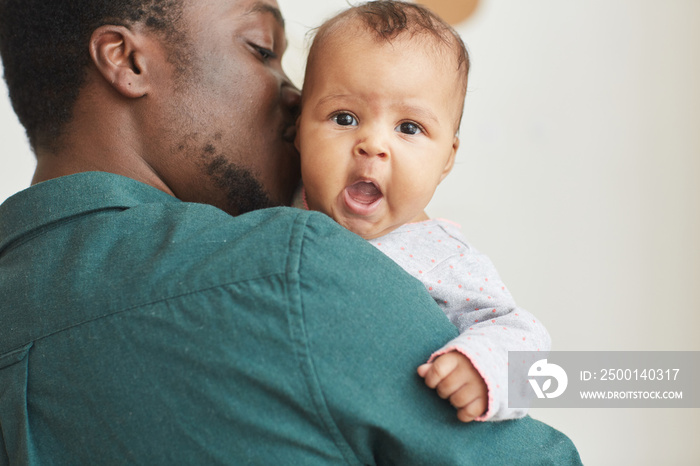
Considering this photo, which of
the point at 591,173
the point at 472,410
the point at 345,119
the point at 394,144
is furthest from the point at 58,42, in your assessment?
the point at 591,173

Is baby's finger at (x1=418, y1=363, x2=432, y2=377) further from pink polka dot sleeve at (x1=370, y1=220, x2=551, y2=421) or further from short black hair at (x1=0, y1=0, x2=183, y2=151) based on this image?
short black hair at (x1=0, y1=0, x2=183, y2=151)

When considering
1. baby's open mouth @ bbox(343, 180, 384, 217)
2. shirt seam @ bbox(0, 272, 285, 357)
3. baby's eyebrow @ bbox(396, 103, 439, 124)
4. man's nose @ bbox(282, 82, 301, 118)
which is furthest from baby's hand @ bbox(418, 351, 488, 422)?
man's nose @ bbox(282, 82, 301, 118)

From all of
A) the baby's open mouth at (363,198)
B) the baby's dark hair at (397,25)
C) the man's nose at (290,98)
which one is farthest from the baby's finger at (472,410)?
the man's nose at (290,98)

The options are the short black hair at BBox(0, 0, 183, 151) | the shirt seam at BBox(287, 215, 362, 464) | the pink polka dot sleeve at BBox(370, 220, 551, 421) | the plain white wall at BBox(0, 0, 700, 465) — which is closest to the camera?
the shirt seam at BBox(287, 215, 362, 464)

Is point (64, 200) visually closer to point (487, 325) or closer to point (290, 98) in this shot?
point (290, 98)

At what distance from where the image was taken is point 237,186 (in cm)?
141

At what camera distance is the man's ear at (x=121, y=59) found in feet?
4.17

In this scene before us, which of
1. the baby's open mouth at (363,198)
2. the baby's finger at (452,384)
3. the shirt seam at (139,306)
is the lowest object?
the baby's finger at (452,384)

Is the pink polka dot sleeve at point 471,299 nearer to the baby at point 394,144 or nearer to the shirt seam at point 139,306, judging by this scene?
the baby at point 394,144

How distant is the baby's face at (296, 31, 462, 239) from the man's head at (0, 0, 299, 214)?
20 centimetres

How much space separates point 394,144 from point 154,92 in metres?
0.49

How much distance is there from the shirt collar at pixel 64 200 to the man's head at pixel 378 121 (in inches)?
13.8

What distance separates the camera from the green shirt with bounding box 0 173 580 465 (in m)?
0.84

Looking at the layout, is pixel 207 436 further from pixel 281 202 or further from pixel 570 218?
pixel 570 218
